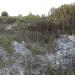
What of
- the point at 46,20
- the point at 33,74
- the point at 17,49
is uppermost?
the point at 46,20

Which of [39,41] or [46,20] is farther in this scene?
[46,20]

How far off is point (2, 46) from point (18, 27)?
4.16 ft

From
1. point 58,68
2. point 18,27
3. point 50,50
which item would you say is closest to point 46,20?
point 18,27

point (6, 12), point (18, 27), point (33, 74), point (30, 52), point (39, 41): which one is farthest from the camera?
point (6, 12)

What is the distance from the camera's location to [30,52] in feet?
24.4

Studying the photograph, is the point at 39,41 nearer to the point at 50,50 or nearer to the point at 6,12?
the point at 50,50

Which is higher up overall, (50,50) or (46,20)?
(46,20)

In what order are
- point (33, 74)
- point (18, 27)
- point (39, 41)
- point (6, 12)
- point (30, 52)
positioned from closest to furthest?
point (33, 74) < point (30, 52) < point (39, 41) < point (18, 27) < point (6, 12)

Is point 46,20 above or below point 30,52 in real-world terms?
above

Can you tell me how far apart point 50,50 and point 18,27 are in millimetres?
1616

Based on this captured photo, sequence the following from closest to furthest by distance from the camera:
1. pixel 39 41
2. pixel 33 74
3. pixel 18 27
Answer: pixel 33 74 < pixel 39 41 < pixel 18 27

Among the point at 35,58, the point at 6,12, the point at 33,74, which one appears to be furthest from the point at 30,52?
the point at 6,12

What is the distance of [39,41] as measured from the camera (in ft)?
26.3

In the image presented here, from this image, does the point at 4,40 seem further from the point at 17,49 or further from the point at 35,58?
the point at 35,58
